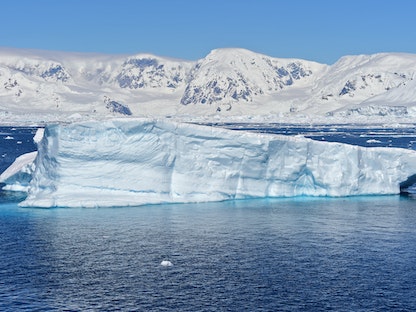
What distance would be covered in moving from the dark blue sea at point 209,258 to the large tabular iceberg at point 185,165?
1814 mm

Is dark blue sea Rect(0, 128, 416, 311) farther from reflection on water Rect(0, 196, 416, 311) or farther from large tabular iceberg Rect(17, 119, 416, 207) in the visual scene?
large tabular iceberg Rect(17, 119, 416, 207)

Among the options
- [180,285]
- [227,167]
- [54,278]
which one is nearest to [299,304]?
[180,285]

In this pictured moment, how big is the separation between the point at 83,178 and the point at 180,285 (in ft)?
56.9

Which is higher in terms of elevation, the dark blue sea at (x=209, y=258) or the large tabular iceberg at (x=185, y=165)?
the large tabular iceberg at (x=185, y=165)

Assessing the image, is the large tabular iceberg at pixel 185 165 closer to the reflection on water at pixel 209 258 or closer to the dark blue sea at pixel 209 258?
the dark blue sea at pixel 209 258

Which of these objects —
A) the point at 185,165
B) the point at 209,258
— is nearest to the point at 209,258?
the point at 209,258

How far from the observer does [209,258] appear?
2870 centimetres

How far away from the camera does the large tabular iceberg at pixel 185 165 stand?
4125 centimetres

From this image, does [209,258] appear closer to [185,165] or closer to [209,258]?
[209,258]

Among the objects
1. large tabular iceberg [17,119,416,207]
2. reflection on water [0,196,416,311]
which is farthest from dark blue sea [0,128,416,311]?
large tabular iceberg [17,119,416,207]

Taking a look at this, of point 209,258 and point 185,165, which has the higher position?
point 185,165

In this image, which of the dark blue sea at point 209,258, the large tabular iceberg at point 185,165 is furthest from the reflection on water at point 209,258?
the large tabular iceberg at point 185,165

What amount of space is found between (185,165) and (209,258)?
46.7ft

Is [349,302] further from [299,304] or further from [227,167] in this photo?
[227,167]
